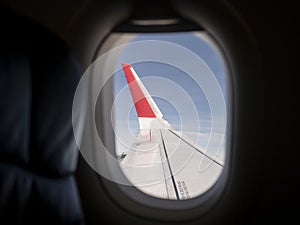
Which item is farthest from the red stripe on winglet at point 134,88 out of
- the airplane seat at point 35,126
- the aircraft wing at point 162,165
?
the airplane seat at point 35,126

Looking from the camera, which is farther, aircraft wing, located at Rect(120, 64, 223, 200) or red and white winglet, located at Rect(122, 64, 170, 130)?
red and white winglet, located at Rect(122, 64, 170, 130)

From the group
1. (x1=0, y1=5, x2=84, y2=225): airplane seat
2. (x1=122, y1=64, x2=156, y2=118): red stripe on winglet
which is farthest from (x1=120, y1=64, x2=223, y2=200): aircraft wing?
(x1=0, y1=5, x2=84, y2=225): airplane seat

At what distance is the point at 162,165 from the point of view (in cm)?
204

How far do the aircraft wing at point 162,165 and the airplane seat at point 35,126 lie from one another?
1.98 feet

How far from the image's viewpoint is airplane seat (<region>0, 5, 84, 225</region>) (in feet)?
2.20

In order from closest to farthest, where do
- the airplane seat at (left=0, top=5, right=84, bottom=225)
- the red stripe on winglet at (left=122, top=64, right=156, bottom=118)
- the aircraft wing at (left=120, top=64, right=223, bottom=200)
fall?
the airplane seat at (left=0, top=5, right=84, bottom=225) < the aircraft wing at (left=120, top=64, right=223, bottom=200) < the red stripe on winglet at (left=122, top=64, right=156, bottom=118)

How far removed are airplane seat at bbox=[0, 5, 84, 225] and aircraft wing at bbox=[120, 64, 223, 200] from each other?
60 centimetres

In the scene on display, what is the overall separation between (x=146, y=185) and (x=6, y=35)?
0.90 metres

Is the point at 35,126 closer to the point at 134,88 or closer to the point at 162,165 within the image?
the point at 134,88

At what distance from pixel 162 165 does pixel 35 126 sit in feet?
4.57

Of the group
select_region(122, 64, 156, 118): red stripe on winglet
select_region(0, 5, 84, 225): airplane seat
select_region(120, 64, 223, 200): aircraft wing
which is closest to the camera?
select_region(0, 5, 84, 225): airplane seat

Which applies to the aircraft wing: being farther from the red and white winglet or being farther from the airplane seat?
the airplane seat

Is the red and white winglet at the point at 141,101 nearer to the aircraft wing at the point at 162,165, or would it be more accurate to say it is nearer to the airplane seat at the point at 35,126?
the aircraft wing at the point at 162,165

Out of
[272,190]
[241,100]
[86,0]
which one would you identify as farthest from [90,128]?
[272,190]
